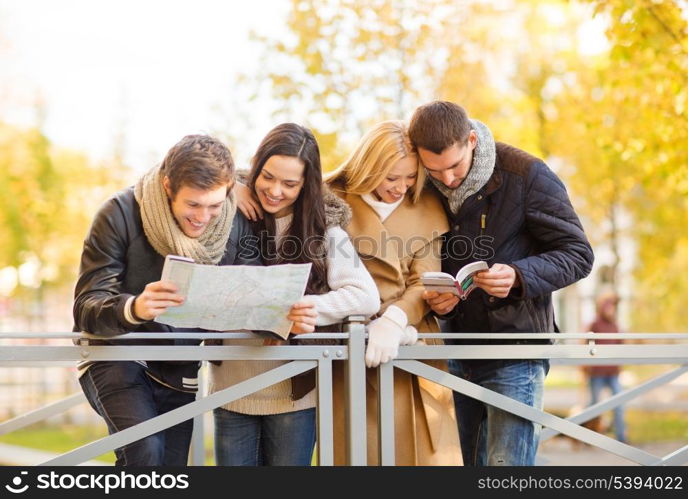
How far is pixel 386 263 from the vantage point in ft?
13.5

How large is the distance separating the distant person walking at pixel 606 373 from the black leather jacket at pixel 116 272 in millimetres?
8537

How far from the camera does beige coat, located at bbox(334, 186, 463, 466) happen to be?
412 cm

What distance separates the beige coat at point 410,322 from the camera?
13.5 ft

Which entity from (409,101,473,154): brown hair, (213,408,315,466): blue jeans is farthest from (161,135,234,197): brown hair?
(213,408,315,466): blue jeans

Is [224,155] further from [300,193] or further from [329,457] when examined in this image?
[329,457]

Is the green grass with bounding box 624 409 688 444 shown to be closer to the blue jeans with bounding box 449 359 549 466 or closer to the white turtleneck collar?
the blue jeans with bounding box 449 359 549 466

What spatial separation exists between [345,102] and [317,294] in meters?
4.42

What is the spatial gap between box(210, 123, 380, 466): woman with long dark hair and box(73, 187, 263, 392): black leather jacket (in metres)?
0.24

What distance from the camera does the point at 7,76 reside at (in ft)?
47.9

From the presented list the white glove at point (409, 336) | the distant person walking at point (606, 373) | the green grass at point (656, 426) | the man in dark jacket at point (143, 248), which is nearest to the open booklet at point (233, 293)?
the man in dark jacket at point (143, 248)

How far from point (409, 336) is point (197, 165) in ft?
3.54

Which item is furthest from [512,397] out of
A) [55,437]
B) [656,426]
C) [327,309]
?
[55,437]

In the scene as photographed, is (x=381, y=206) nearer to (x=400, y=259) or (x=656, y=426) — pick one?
(x=400, y=259)

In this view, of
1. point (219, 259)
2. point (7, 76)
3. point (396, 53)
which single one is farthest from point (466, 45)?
point (7, 76)
